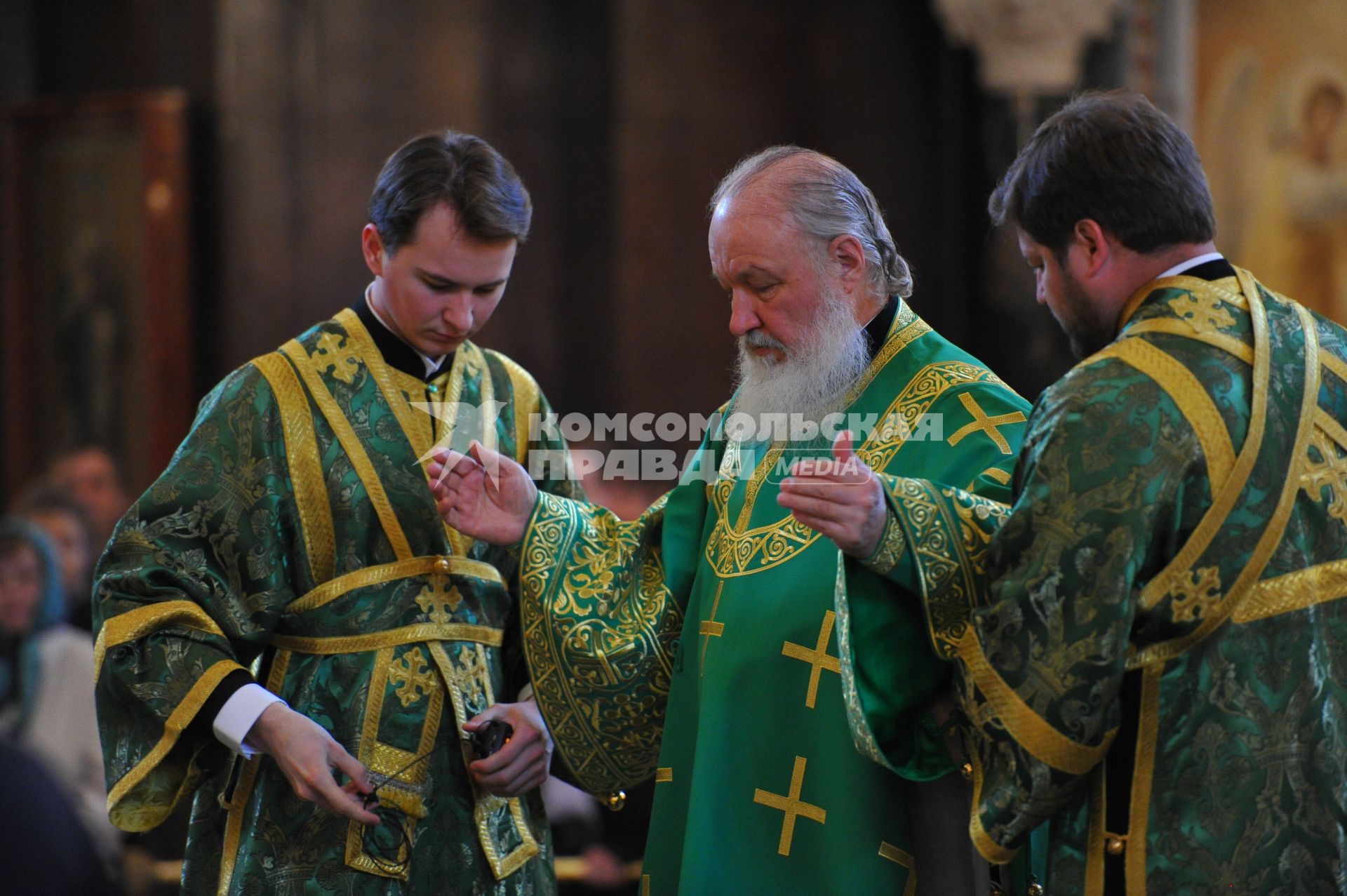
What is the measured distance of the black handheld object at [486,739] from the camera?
277 centimetres

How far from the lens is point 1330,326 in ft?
7.54

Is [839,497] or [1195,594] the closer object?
[1195,594]

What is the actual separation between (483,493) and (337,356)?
0.42 metres

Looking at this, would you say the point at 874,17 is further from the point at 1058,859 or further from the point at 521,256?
the point at 1058,859

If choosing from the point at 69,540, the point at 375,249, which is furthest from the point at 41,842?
the point at 69,540

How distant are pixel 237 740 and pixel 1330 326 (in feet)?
6.32

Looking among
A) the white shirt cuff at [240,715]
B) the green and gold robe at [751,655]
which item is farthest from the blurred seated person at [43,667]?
the green and gold robe at [751,655]

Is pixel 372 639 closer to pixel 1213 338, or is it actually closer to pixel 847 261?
pixel 847 261

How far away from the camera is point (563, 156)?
729 centimetres

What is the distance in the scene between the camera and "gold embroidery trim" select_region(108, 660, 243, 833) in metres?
2.56

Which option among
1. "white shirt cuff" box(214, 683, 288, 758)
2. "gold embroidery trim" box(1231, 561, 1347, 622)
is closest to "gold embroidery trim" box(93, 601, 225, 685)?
"white shirt cuff" box(214, 683, 288, 758)

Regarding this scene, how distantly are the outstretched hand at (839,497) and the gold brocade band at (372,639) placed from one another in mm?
856

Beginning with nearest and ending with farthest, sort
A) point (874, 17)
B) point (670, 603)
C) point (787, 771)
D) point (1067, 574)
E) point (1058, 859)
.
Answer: point (1067, 574) < point (1058, 859) < point (787, 771) < point (670, 603) < point (874, 17)

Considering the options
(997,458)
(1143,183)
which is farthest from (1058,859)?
(1143,183)
